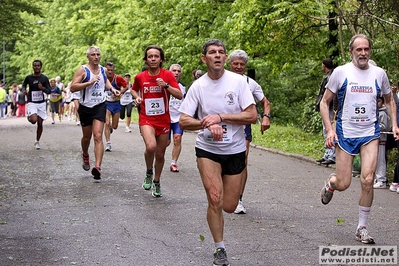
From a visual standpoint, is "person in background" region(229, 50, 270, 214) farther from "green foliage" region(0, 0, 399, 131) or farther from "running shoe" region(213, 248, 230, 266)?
"green foliage" region(0, 0, 399, 131)

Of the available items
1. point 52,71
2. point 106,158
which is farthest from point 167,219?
point 52,71

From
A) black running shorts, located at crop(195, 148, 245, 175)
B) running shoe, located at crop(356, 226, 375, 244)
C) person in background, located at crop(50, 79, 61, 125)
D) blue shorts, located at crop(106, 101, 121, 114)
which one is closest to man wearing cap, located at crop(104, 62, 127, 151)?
blue shorts, located at crop(106, 101, 121, 114)

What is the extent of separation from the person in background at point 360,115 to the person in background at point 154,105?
3.41 meters

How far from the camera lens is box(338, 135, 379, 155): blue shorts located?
846cm

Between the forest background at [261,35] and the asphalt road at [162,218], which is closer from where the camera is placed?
the asphalt road at [162,218]

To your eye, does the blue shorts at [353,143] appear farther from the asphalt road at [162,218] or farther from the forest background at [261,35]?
the forest background at [261,35]

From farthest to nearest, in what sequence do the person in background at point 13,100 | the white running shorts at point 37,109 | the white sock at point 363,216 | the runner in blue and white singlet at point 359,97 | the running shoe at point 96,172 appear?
the person in background at point 13,100, the white running shorts at point 37,109, the running shoe at point 96,172, the runner in blue and white singlet at point 359,97, the white sock at point 363,216

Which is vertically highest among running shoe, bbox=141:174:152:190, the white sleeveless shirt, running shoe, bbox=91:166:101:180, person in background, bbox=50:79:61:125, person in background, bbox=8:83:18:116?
the white sleeveless shirt

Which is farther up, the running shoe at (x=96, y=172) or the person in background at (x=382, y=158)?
the person in background at (x=382, y=158)

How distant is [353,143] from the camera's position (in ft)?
27.9

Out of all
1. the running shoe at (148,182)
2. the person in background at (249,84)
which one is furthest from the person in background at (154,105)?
the person in background at (249,84)

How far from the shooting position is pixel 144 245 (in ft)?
26.3

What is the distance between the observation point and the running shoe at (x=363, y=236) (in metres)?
8.07

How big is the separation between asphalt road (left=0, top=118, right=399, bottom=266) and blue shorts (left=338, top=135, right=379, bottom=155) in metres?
0.88
